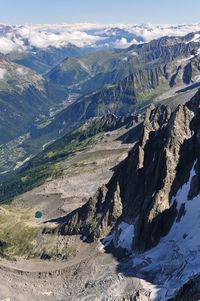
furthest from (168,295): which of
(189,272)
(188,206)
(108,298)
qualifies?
(188,206)

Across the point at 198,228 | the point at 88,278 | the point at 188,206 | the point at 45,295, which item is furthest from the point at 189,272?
the point at 45,295

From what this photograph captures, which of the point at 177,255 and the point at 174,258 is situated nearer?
the point at 177,255

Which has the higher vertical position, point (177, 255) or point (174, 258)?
point (177, 255)

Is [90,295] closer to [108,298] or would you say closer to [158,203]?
[108,298]

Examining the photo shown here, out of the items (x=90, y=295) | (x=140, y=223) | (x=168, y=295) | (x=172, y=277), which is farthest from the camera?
(x=140, y=223)

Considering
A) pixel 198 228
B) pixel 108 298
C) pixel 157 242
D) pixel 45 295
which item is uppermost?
pixel 198 228

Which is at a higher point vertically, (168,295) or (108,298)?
(168,295)

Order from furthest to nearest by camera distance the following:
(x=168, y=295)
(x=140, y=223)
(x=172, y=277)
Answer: (x=140, y=223), (x=172, y=277), (x=168, y=295)

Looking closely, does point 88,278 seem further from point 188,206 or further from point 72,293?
point 188,206

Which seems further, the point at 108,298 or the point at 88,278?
the point at 88,278
